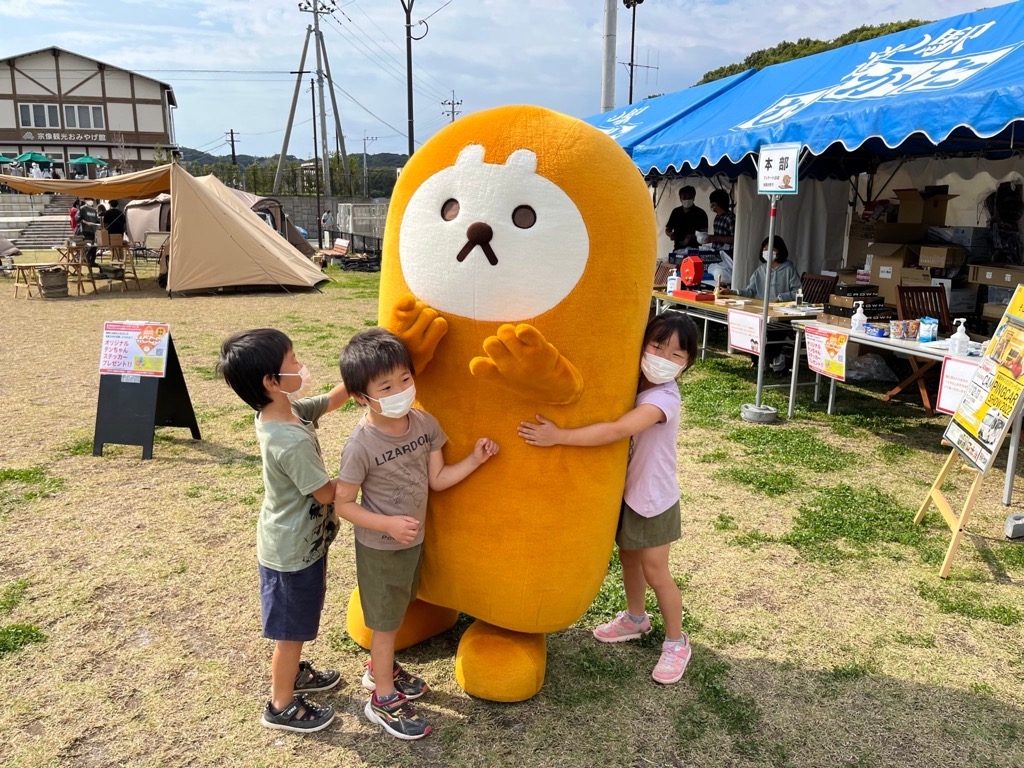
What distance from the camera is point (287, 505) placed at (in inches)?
94.1

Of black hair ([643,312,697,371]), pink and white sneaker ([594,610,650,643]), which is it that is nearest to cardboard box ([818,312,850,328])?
pink and white sneaker ([594,610,650,643])

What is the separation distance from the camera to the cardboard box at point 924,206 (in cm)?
843

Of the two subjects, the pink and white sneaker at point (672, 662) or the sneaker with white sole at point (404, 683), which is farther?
the pink and white sneaker at point (672, 662)

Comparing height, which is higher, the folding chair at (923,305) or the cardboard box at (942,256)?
the cardboard box at (942,256)

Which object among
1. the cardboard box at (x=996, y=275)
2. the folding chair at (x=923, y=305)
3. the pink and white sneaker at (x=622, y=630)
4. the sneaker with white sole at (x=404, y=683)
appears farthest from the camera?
the cardboard box at (x=996, y=275)

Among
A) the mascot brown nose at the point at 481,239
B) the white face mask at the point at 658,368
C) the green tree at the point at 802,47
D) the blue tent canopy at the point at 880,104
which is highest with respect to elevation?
the green tree at the point at 802,47

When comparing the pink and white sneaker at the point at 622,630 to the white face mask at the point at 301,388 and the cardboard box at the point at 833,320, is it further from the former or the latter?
the cardboard box at the point at 833,320

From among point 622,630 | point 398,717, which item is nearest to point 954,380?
point 622,630

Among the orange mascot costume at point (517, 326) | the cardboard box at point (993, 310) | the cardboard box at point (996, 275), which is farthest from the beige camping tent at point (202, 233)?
the orange mascot costume at point (517, 326)

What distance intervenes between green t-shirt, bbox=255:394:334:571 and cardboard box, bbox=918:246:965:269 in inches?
294

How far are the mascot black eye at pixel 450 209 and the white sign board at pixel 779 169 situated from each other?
3866 mm

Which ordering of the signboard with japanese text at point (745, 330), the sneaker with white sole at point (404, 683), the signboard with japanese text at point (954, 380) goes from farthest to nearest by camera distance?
the signboard with japanese text at point (745, 330) → the signboard with japanese text at point (954, 380) → the sneaker with white sole at point (404, 683)

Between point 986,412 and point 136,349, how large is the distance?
556cm

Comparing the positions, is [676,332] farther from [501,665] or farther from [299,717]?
[299,717]
